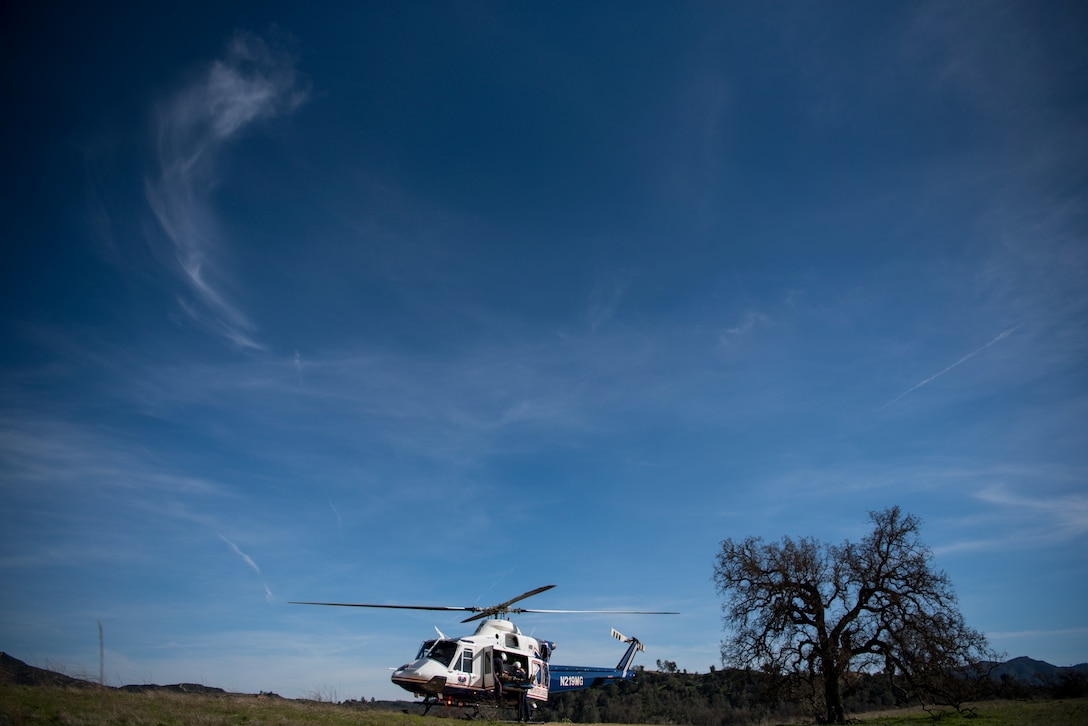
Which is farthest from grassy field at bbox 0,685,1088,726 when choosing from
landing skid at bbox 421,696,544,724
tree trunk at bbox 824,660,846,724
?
tree trunk at bbox 824,660,846,724

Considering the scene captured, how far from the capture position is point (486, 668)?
897 inches

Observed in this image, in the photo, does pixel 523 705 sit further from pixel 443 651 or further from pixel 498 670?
pixel 443 651

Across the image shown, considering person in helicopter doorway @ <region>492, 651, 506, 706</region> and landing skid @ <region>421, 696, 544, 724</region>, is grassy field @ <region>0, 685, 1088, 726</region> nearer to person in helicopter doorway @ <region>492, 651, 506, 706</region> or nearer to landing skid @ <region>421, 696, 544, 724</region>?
landing skid @ <region>421, 696, 544, 724</region>

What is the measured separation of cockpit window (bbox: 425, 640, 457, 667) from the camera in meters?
21.7

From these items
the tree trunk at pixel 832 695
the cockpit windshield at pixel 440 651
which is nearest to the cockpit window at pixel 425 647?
the cockpit windshield at pixel 440 651

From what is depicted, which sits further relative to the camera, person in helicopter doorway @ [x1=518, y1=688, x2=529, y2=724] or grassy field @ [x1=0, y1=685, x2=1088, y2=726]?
person in helicopter doorway @ [x1=518, y1=688, x2=529, y2=724]

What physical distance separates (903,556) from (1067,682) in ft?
76.6

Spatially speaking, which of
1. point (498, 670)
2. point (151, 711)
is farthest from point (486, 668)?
point (151, 711)

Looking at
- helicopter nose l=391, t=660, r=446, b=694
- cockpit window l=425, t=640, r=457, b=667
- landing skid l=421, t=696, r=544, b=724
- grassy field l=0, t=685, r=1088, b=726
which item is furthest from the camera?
cockpit window l=425, t=640, r=457, b=667

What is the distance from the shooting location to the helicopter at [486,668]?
2098 cm

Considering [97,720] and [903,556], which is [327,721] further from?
[903,556]

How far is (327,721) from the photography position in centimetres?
1373

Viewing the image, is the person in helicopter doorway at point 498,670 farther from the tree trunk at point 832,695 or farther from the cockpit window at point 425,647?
the tree trunk at point 832,695

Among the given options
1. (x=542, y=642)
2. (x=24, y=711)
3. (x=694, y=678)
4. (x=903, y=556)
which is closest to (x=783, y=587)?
(x=903, y=556)
